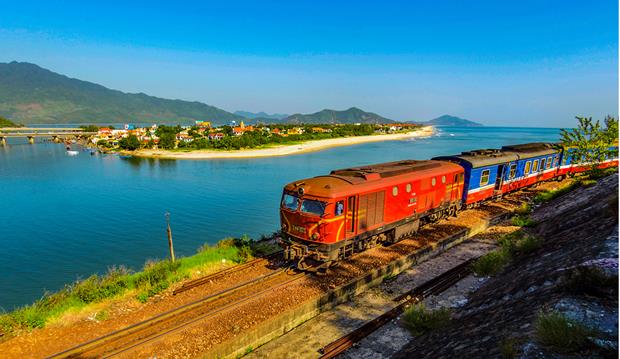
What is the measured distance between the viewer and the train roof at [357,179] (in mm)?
13234

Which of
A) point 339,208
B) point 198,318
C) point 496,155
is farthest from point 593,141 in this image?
point 198,318

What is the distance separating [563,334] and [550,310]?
1397 mm

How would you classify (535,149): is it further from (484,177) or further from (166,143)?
(166,143)

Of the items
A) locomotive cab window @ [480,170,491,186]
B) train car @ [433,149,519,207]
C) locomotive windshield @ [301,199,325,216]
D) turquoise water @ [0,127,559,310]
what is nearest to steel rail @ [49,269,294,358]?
locomotive windshield @ [301,199,325,216]

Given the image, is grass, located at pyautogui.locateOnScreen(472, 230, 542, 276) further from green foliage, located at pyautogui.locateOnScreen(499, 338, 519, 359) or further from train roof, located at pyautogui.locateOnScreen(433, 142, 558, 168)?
train roof, located at pyautogui.locateOnScreen(433, 142, 558, 168)

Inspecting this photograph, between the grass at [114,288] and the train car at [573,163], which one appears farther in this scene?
the train car at [573,163]

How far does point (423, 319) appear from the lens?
393 inches

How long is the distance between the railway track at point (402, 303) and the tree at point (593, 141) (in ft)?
69.9

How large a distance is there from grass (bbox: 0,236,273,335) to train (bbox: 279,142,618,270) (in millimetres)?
3904

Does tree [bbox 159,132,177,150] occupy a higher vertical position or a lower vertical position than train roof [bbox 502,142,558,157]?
lower

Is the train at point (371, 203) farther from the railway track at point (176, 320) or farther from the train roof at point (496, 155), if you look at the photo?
the railway track at point (176, 320)

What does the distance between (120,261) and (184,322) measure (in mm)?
15117

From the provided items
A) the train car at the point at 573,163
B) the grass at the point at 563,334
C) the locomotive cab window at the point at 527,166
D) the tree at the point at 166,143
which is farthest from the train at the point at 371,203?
the tree at the point at 166,143

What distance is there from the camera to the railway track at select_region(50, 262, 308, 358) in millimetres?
9719
